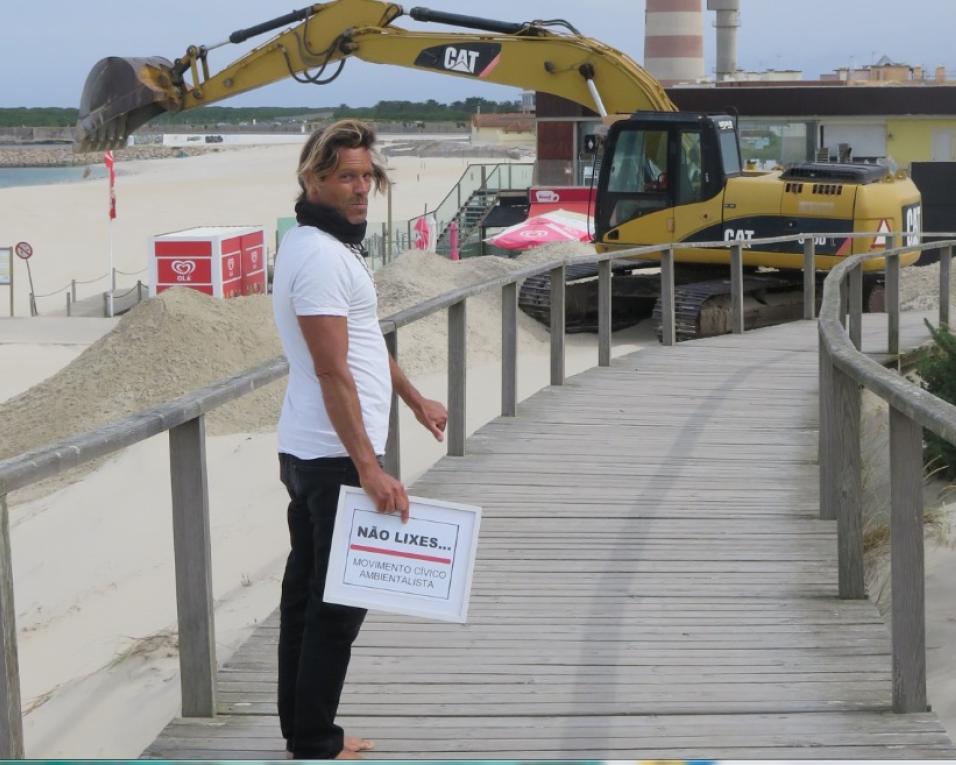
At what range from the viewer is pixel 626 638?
543 centimetres

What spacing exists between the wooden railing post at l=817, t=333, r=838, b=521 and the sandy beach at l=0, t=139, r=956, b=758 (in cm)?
56

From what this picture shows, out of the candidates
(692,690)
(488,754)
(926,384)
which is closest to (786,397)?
(926,384)

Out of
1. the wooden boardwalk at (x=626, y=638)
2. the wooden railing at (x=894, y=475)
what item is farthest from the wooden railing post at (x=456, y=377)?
the wooden railing at (x=894, y=475)

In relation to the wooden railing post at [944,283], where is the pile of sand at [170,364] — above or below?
below

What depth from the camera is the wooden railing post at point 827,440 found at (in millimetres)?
6406

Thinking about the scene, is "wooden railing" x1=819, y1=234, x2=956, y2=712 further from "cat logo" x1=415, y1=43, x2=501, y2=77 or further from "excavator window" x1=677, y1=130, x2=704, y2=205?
"cat logo" x1=415, y1=43, x2=501, y2=77

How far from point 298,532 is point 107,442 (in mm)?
617

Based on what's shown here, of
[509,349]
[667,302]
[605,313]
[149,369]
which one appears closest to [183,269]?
[149,369]

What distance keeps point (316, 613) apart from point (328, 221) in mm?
1051

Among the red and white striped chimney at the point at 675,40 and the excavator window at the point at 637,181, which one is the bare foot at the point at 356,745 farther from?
the red and white striped chimney at the point at 675,40

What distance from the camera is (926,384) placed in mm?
11469

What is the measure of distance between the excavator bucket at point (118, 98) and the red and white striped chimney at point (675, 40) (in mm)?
41669

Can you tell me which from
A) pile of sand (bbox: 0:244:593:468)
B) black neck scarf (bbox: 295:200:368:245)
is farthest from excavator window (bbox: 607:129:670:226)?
black neck scarf (bbox: 295:200:368:245)

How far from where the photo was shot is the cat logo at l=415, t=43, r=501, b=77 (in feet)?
69.0
